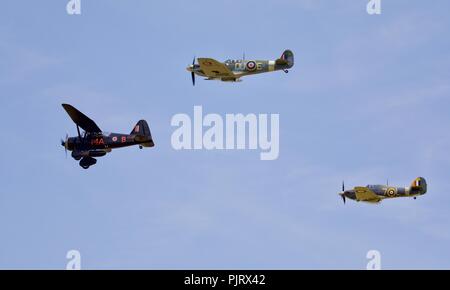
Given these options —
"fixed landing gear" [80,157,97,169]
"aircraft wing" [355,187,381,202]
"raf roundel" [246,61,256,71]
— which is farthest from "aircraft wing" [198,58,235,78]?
"aircraft wing" [355,187,381,202]

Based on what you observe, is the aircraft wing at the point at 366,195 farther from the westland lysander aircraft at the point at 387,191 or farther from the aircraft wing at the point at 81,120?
the aircraft wing at the point at 81,120

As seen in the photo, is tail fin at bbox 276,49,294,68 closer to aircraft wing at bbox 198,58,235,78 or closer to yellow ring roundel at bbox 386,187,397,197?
aircraft wing at bbox 198,58,235,78

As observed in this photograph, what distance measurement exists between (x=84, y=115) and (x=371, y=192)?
25356 mm

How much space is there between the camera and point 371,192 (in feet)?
302

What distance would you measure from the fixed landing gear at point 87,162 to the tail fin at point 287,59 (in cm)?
1708

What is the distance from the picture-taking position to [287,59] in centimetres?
8925

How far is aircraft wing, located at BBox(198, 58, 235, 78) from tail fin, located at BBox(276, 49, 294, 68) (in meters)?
4.06

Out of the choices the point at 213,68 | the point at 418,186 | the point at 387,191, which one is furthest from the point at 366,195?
the point at 213,68

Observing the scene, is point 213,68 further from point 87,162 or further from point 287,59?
point 87,162

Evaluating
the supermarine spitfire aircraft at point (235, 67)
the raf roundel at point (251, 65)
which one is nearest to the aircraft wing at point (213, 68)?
the supermarine spitfire aircraft at point (235, 67)

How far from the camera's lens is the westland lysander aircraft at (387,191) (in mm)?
91625
